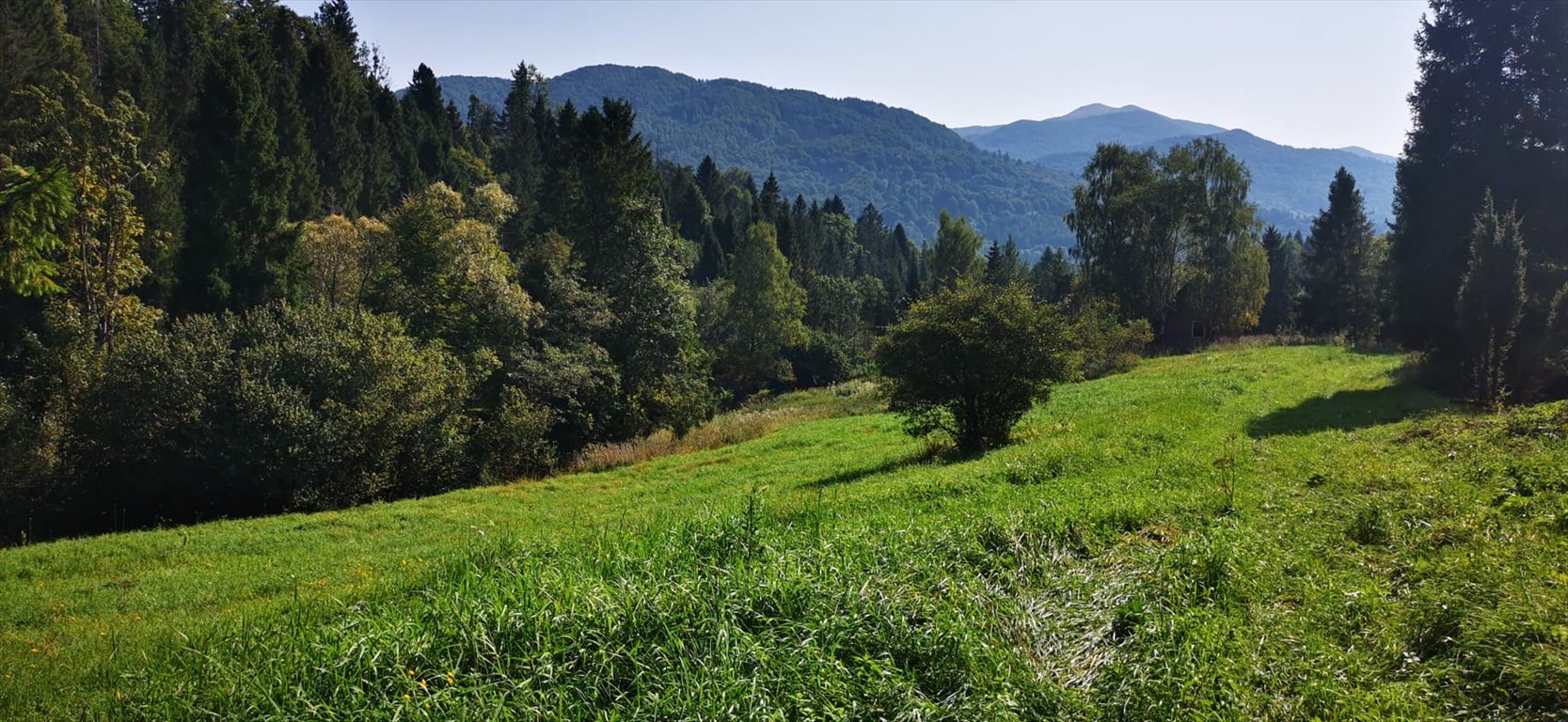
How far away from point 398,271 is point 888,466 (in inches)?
872

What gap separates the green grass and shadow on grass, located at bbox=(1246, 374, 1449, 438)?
4.44 meters

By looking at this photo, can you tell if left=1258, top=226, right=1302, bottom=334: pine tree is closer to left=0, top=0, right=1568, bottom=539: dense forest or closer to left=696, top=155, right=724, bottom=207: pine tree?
left=0, top=0, right=1568, bottom=539: dense forest

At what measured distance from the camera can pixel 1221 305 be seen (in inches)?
1937

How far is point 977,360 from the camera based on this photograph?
51.5 feet

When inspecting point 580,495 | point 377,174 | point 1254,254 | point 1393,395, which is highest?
point 377,174

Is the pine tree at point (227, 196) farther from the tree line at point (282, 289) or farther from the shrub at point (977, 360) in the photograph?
the shrub at point (977, 360)

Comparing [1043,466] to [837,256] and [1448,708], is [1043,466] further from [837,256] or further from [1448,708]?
[837,256]

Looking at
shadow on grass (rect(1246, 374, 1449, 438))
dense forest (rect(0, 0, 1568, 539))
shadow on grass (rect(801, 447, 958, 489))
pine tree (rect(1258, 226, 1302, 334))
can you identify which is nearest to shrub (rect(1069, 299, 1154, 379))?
dense forest (rect(0, 0, 1568, 539))

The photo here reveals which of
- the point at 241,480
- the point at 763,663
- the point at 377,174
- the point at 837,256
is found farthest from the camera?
the point at 837,256

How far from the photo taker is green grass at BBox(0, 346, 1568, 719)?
4418 mm

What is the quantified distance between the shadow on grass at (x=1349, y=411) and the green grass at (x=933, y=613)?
4442 millimetres

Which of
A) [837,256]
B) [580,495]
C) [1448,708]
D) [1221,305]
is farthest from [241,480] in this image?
[837,256]

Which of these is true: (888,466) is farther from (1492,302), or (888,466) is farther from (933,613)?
(1492,302)

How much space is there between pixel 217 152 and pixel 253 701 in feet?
117
